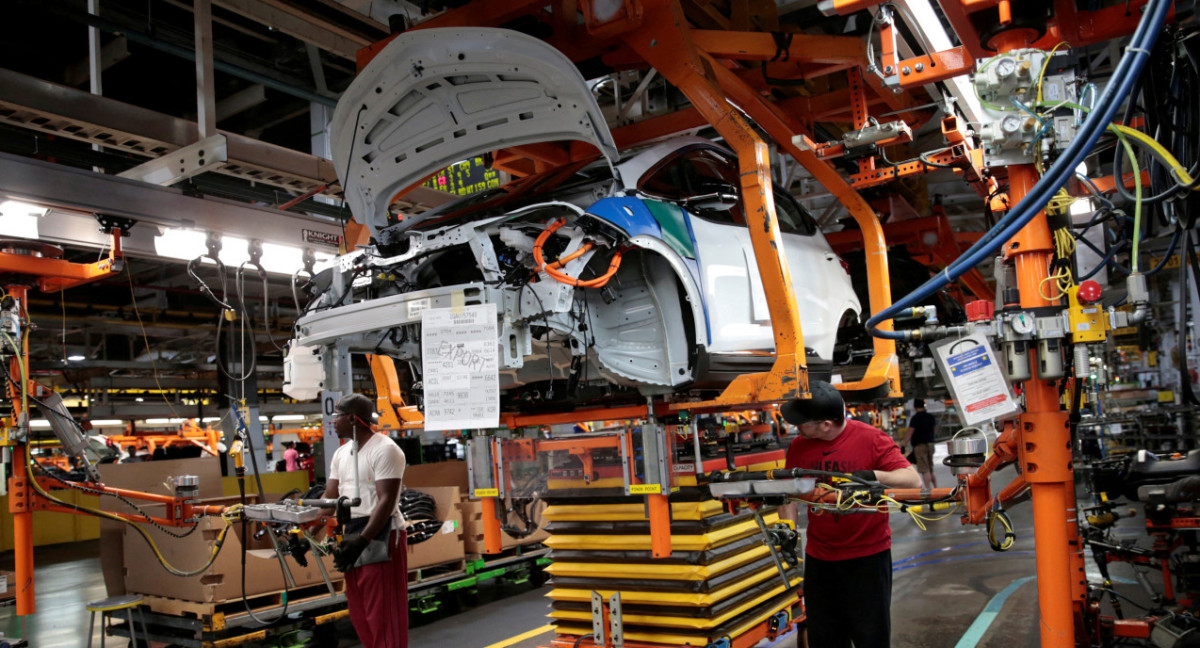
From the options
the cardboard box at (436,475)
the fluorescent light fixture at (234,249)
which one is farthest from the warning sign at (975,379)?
the cardboard box at (436,475)

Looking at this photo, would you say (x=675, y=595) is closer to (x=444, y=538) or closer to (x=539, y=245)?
(x=539, y=245)

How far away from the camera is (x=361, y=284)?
4.31 metres

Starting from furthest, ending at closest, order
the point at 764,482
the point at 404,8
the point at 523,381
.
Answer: the point at 404,8 → the point at 523,381 → the point at 764,482

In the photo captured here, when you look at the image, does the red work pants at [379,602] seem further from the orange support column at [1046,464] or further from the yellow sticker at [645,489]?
the orange support column at [1046,464]

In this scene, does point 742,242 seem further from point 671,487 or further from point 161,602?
point 161,602

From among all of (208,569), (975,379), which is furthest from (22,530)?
(975,379)

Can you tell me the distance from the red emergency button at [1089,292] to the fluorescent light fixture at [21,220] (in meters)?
5.26

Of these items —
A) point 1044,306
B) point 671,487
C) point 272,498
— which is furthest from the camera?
point 272,498

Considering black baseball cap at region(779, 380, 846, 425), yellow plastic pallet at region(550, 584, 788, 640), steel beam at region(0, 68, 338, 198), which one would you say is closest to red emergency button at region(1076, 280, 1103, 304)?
black baseball cap at region(779, 380, 846, 425)

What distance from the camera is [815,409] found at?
348cm

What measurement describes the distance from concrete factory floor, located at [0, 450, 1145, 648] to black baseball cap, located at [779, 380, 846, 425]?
2.34 m

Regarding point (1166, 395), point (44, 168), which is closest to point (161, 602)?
point (44, 168)

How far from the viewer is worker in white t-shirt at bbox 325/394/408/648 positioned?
412 cm

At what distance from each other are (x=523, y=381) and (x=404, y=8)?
2.57 metres
